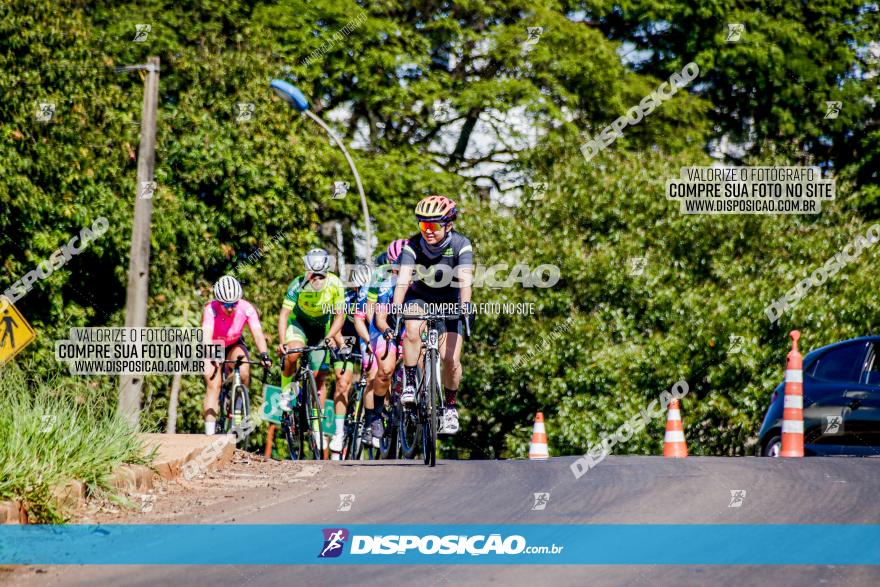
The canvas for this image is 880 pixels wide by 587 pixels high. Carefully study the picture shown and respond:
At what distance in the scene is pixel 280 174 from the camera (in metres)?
29.1

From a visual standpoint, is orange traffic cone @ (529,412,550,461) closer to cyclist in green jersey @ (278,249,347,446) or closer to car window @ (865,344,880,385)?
cyclist in green jersey @ (278,249,347,446)

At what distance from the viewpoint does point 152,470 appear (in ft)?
33.5

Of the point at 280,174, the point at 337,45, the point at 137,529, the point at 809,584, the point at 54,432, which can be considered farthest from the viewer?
the point at 337,45

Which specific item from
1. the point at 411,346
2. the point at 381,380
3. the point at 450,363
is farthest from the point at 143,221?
the point at 450,363

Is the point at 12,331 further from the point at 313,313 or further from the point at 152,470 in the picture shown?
the point at 152,470

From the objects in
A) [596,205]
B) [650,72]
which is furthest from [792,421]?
[650,72]

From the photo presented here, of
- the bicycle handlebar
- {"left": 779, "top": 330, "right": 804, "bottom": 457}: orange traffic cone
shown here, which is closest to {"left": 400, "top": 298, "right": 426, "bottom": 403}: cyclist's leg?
the bicycle handlebar

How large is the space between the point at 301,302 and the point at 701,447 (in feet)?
45.5

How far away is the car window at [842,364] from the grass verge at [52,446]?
6.83 m

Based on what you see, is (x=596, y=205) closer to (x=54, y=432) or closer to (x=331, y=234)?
(x=331, y=234)

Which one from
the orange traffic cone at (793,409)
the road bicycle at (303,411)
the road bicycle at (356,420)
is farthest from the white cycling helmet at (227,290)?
the orange traffic cone at (793,409)

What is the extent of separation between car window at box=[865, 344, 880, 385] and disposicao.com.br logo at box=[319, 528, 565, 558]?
615 centimetres

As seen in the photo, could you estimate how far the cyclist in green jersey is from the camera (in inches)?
567

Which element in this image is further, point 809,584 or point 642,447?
point 642,447
